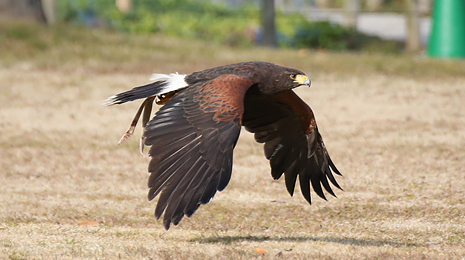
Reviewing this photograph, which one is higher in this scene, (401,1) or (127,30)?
(127,30)

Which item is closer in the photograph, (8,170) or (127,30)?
(8,170)

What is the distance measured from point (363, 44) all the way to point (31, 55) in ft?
31.4

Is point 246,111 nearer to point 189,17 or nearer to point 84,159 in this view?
point 84,159

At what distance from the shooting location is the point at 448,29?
15.1 m

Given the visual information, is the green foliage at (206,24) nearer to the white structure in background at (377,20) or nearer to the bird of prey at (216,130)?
the white structure in background at (377,20)

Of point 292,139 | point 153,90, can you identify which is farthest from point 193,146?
point 292,139

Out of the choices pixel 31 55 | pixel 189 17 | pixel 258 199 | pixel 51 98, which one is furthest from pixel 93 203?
pixel 189 17

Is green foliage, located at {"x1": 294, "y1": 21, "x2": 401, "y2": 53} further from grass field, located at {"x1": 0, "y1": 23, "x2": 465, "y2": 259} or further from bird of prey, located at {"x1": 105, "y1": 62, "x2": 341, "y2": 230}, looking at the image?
bird of prey, located at {"x1": 105, "y1": 62, "x2": 341, "y2": 230}

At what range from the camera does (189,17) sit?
21078 millimetres

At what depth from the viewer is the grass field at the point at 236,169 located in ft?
16.5

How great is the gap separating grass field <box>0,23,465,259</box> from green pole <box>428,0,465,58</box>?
4.49 feet

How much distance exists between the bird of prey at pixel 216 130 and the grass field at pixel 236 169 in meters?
0.58

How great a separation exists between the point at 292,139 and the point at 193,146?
1.47 metres

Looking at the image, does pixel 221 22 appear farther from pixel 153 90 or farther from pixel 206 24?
pixel 153 90
